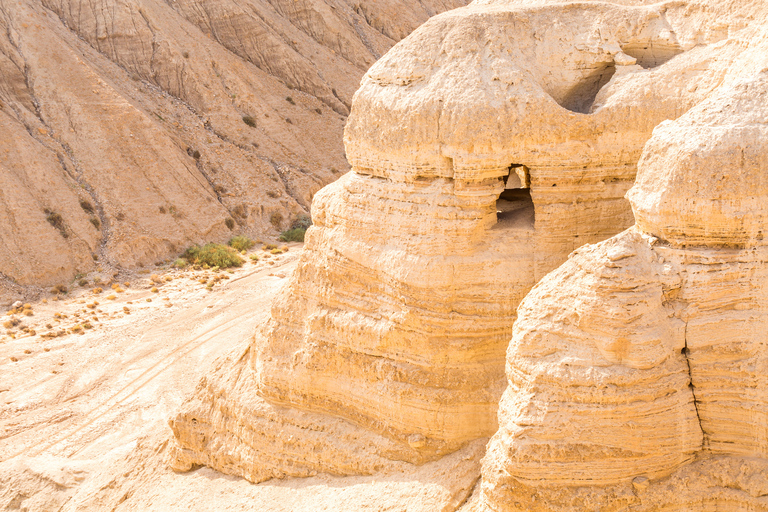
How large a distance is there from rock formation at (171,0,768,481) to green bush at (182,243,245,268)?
18010 millimetres

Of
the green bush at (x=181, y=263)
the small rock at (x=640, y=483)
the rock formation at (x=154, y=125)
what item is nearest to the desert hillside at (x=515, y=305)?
the small rock at (x=640, y=483)

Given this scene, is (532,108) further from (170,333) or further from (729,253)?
(170,333)

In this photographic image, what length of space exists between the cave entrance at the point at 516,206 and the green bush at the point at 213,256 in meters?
18.1

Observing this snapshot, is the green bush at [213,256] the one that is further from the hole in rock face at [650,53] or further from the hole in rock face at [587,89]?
the hole in rock face at [650,53]

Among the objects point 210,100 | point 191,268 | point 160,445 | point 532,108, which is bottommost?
point 160,445

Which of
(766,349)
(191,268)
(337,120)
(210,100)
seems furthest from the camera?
(337,120)

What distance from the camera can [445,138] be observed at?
9.11 m

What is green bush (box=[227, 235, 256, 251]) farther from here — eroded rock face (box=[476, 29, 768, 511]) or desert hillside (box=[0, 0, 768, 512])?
eroded rock face (box=[476, 29, 768, 511])

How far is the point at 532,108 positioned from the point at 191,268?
67.9 feet

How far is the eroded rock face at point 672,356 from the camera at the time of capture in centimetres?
701

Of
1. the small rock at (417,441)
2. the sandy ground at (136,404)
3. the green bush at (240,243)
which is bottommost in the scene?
the sandy ground at (136,404)

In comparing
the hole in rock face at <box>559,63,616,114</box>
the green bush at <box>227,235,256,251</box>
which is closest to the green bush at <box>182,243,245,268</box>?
the green bush at <box>227,235,256,251</box>

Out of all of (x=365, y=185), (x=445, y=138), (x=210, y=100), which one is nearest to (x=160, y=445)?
(x=365, y=185)

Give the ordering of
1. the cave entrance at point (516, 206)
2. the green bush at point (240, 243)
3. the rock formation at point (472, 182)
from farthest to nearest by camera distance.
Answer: the green bush at point (240, 243), the cave entrance at point (516, 206), the rock formation at point (472, 182)
